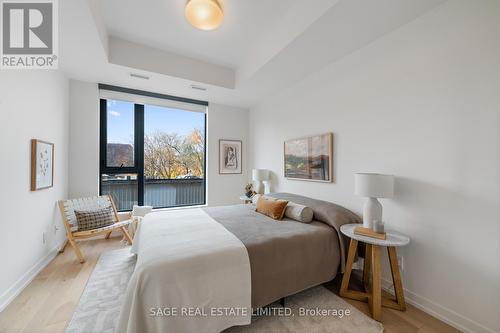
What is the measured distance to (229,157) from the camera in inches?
173

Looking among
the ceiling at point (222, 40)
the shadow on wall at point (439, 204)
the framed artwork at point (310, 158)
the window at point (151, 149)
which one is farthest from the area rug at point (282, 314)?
the ceiling at point (222, 40)

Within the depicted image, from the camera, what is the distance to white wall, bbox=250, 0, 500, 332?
144 cm

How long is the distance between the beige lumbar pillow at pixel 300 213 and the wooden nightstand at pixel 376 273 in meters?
0.38

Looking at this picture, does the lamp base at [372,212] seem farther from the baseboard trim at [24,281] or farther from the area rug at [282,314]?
the baseboard trim at [24,281]

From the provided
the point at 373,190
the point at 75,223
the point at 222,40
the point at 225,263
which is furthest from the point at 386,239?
the point at 75,223

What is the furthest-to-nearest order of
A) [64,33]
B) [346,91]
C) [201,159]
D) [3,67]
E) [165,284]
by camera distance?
[201,159]
[346,91]
[64,33]
[3,67]
[165,284]

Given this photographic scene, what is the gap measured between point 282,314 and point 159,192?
3183 millimetres

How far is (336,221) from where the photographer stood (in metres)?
2.11

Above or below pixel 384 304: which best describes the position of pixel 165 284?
above

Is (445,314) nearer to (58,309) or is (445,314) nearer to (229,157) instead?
(58,309)

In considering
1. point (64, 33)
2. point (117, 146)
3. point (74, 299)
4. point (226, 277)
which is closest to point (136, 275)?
point (226, 277)

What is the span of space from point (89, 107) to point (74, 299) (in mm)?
2828

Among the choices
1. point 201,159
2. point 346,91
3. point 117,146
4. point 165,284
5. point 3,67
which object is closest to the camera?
point 165,284

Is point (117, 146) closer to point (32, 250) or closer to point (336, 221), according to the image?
point (32, 250)
